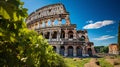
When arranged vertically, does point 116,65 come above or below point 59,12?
below

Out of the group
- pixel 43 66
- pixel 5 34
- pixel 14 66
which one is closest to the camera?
pixel 5 34

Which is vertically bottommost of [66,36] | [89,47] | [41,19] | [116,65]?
[116,65]

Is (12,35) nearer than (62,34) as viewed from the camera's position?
Yes

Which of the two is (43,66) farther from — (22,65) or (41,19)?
(41,19)

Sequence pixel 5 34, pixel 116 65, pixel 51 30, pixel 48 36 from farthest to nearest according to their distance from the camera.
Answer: pixel 48 36 < pixel 51 30 < pixel 116 65 < pixel 5 34

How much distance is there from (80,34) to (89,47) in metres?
6.32

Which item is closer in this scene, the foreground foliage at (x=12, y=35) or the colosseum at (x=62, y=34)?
the foreground foliage at (x=12, y=35)

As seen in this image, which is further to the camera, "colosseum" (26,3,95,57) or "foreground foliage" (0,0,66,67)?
"colosseum" (26,3,95,57)

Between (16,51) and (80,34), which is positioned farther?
(80,34)

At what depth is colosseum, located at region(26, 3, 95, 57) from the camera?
54188mm

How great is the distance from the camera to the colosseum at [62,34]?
54188 mm

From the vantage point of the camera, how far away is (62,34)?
194ft

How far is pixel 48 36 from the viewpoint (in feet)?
204

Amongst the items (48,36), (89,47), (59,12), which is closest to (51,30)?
(48,36)
